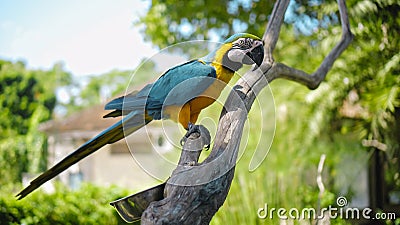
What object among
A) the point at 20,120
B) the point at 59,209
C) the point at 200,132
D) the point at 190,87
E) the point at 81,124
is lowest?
the point at 59,209

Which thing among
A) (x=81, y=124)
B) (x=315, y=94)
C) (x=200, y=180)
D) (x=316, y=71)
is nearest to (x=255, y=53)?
(x=200, y=180)

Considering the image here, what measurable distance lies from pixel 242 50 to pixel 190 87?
197 millimetres

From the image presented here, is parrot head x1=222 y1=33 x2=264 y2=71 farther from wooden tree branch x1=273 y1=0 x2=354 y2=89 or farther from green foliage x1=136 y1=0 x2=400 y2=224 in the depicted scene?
green foliage x1=136 y1=0 x2=400 y2=224

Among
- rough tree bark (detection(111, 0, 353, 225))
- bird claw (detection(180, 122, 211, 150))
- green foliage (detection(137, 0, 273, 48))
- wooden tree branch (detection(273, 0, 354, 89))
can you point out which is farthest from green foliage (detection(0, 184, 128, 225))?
green foliage (detection(137, 0, 273, 48))

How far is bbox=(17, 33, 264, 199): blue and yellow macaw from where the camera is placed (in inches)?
60.2

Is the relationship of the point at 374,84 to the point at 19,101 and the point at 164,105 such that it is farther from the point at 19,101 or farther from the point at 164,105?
the point at 19,101

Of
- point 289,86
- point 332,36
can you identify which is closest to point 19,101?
point 289,86

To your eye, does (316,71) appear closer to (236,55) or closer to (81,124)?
(236,55)

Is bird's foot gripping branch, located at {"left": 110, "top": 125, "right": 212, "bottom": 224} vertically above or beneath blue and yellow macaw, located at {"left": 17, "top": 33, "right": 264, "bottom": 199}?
beneath

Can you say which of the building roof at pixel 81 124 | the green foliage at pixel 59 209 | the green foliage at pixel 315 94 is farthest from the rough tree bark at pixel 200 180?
the building roof at pixel 81 124

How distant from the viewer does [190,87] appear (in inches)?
60.1

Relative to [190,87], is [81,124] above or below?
above

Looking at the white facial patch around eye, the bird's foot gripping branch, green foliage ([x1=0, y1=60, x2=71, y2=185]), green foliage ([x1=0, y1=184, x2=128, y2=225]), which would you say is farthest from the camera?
green foliage ([x1=0, y1=60, x2=71, y2=185])

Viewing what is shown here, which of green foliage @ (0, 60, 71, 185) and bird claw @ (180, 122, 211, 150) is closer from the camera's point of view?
bird claw @ (180, 122, 211, 150)
